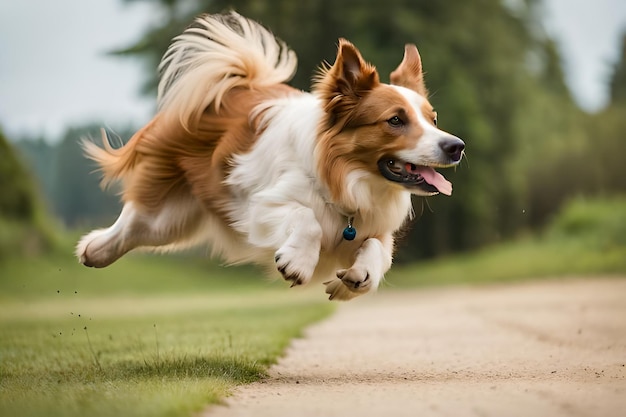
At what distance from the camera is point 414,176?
6320 mm

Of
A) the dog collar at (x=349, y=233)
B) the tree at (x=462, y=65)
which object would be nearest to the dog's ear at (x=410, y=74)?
the dog collar at (x=349, y=233)

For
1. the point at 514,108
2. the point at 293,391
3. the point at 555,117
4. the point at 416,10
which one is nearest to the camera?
the point at 293,391

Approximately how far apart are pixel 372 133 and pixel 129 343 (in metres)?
4.02

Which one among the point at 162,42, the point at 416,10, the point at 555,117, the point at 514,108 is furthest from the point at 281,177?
the point at 555,117

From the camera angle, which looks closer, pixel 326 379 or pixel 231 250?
pixel 326 379

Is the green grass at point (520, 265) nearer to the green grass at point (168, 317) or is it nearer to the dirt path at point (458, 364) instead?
the green grass at point (168, 317)

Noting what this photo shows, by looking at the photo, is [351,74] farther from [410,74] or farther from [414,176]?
[414,176]

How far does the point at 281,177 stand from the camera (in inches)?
264

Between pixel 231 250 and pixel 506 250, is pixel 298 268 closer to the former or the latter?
pixel 231 250

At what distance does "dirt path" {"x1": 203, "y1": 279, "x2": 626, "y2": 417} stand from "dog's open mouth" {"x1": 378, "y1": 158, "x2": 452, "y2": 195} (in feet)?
4.22

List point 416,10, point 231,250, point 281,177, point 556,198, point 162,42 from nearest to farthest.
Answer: point 281,177 < point 231,250 < point 162,42 < point 416,10 < point 556,198

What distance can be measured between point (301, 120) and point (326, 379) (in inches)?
73.0

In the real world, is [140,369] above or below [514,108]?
below

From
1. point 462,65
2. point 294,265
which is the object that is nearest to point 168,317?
point 294,265
